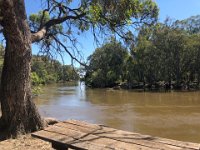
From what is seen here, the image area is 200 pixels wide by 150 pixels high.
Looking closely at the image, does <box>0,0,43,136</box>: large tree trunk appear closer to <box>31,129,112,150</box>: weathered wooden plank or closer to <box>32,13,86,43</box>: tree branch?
<box>32,13,86,43</box>: tree branch

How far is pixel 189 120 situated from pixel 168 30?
25199 millimetres

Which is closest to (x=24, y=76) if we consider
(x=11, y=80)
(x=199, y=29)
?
(x=11, y=80)

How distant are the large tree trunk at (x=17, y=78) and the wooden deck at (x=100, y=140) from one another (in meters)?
1.34

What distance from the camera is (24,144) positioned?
4.89 meters

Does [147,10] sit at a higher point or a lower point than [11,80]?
higher

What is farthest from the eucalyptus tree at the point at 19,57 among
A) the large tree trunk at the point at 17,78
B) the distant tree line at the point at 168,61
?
the distant tree line at the point at 168,61

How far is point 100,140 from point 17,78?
250 centimetres

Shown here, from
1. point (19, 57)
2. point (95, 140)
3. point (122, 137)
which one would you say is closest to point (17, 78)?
point (19, 57)

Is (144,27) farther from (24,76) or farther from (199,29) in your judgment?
(199,29)

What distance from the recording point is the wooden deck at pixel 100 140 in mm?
3057

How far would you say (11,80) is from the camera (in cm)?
528

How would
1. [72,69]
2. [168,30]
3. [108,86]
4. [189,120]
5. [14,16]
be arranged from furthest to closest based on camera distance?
[108,86] < [168,30] < [189,120] < [72,69] < [14,16]

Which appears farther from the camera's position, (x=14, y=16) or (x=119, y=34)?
(x=119, y=34)

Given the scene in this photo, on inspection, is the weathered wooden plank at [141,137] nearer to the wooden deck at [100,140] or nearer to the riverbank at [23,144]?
the wooden deck at [100,140]
